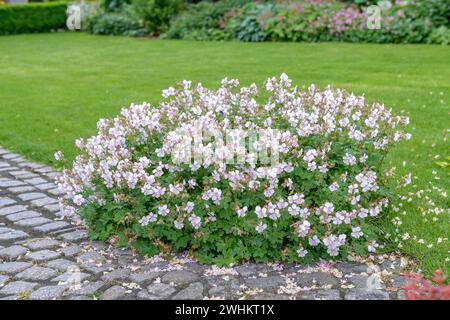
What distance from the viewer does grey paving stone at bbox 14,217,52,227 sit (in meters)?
5.13

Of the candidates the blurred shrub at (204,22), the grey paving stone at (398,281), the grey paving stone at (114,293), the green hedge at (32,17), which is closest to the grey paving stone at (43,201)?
the grey paving stone at (114,293)

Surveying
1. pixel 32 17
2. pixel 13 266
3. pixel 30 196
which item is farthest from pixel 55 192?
pixel 32 17

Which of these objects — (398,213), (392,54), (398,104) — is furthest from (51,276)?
(392,54)

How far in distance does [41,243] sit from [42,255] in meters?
0.23

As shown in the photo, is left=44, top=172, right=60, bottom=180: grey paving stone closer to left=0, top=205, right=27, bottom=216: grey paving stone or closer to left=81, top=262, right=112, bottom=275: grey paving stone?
left=0, top=205, right=27, bottom=216: grey paving stone

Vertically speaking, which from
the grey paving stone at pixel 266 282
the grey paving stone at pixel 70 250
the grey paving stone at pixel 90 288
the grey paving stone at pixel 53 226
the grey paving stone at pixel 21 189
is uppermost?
the grey paving stone at pixel 266 282

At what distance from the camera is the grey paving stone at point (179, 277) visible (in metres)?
4.01

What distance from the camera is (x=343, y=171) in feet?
14.8

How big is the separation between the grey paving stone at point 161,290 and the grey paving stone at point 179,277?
2.5 inches

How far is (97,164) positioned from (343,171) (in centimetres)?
179

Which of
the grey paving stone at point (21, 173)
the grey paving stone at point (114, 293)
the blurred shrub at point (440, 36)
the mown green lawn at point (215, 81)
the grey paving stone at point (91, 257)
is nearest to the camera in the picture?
the grey paving stone at point (114, 293)

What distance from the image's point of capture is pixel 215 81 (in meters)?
10.2

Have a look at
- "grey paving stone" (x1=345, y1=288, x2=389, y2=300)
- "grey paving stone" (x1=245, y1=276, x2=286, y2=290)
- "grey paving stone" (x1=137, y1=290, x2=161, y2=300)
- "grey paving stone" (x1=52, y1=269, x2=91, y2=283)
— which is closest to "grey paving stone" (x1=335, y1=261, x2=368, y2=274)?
"grey paving stone" (x1=345, y1=288, x2=389, y2=300)

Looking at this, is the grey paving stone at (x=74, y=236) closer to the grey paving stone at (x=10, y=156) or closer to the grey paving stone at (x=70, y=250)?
the grey paving stone at (x=70, y=250)
